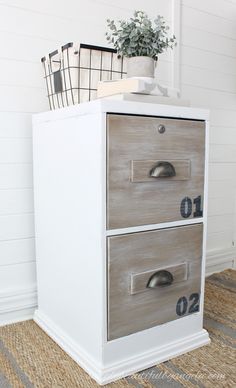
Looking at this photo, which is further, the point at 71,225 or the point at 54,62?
the point at 54,62

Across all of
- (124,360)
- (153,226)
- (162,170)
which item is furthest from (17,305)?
(162,170)

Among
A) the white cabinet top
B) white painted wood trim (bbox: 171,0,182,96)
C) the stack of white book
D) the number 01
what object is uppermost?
white painted wood trim (bbox: 171,0,182,96)

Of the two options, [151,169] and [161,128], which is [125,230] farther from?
[161,128]

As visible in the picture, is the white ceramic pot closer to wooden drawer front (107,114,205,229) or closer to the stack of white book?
the stack of white book

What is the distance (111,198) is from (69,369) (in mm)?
474

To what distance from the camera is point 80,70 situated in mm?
1077

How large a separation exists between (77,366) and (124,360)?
13 cm

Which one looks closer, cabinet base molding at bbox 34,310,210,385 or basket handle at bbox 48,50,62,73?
cabinet base molding at bbox 34,310,210,385

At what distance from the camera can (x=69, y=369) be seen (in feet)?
3.26

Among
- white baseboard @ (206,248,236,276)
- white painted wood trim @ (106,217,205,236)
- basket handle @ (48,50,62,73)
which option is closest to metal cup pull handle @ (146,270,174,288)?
white painted wood trim @ (106,217,205,236)

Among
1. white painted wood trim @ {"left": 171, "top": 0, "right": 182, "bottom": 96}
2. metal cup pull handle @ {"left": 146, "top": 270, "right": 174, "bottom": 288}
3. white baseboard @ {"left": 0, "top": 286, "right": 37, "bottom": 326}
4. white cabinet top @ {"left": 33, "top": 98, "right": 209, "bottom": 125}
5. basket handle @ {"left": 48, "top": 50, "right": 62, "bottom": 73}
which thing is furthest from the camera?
white painted wood trim @ {"left": 171, "top": 0, "right": 182, "bottom": 96}

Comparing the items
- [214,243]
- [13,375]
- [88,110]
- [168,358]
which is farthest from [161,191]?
[214,243]

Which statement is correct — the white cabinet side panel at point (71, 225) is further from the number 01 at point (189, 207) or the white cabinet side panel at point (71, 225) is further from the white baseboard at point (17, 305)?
the number 01 at point (189, 207)

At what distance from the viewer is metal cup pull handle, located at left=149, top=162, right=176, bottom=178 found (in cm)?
96
